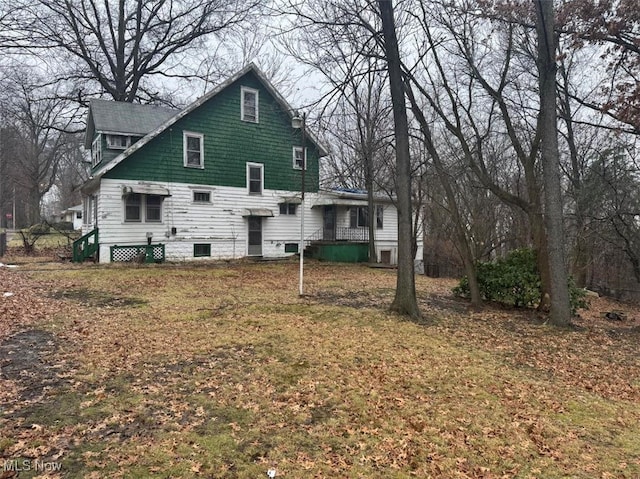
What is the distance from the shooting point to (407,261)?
8617 millimetres

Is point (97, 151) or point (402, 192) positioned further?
point (97, 151)

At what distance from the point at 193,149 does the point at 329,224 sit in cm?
800

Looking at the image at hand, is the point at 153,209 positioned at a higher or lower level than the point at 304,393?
higher

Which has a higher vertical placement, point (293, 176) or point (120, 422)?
point (293, 176)

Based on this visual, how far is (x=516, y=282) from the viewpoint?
10.6 m

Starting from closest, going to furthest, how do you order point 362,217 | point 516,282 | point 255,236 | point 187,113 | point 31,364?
1. point 31,364
2. point 516,282
3. point 187,113
4. point 255,236
5. point 362,217

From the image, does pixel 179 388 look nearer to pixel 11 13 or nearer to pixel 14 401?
pixel 14 401

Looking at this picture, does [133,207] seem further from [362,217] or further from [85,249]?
[362,217]

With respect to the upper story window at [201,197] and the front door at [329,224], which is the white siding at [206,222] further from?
the front door at [329,224]

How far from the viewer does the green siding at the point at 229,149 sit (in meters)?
17.0

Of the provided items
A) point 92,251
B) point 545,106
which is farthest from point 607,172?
point 92,251

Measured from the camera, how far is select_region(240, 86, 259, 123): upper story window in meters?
19.3

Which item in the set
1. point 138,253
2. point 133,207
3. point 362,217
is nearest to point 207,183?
point 133,207

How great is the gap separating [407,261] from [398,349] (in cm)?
275
